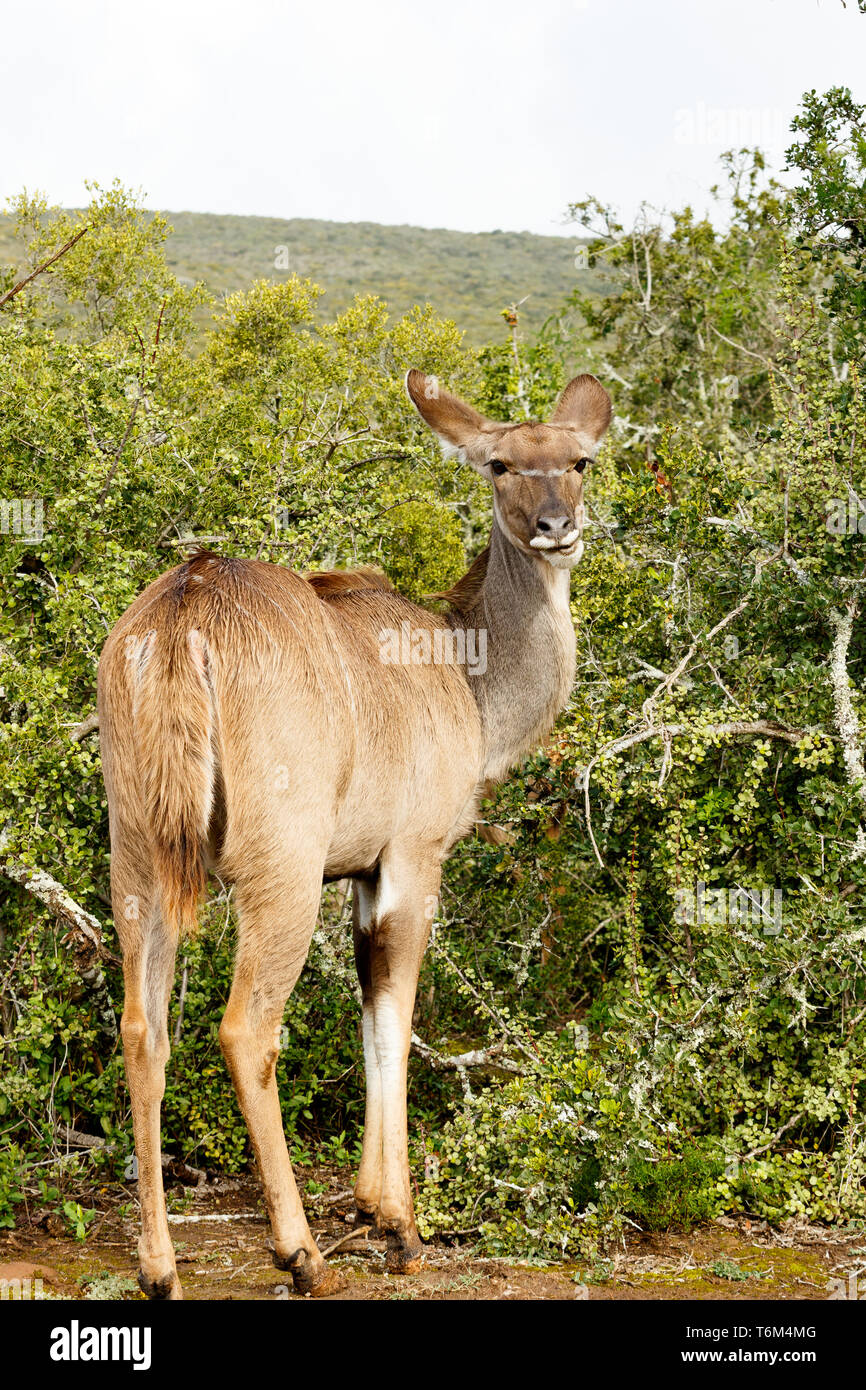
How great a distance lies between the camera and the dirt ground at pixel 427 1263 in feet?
15.0

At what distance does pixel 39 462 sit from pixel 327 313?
22.8 metres

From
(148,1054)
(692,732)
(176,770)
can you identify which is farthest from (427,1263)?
(692,732)

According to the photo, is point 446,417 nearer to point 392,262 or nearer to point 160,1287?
point 160,1287

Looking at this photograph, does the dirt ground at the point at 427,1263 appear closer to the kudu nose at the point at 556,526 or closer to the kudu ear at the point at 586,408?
the kudu nose at the point at 556,526

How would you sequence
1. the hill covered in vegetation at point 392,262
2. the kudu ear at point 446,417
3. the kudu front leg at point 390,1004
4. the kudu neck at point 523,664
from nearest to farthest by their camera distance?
the kudu front leg at point 390,1004, the kudu neck at point 523,664, the kudu ear at point 446,417, the hill covered in vegetation at point 392,262

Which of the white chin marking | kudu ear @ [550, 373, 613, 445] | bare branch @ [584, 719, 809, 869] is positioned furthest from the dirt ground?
kudu ear @ [550, 373, 613, 445]

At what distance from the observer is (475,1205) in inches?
208

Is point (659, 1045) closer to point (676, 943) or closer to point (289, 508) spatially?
point (676, 943)

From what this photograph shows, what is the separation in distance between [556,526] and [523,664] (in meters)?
0.82

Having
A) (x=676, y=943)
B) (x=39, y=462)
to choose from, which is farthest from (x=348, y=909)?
(x=39, y=462)

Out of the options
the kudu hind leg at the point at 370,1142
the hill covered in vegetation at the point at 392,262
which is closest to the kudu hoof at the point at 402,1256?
the kudu hind leg at the point at 370,1142

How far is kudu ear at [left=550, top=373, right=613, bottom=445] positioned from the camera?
20.9 ft

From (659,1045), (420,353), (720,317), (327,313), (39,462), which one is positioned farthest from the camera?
(327,313)

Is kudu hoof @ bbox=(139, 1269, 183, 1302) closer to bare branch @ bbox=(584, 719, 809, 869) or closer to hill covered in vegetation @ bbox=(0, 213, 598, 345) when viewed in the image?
Result: bare branch @ bbox=(584, 719, 809, 869)
